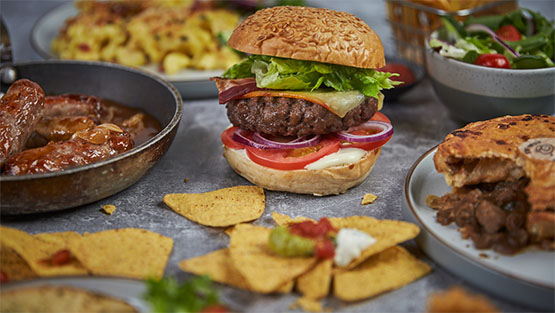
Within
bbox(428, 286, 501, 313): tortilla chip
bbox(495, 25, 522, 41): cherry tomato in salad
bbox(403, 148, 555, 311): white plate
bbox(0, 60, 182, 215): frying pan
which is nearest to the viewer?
bbox(428, 286, 501, 313): tortilla chip

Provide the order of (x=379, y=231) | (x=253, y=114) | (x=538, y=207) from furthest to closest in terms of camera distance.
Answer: (x=253, y=114) → (x=379, y=231) → (x=538, y=207)

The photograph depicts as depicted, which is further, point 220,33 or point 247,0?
point 247,0

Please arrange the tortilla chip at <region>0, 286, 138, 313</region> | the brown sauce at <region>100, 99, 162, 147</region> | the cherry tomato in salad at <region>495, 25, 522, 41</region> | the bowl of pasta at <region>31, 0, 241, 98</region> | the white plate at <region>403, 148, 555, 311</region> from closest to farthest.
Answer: the tortilla chip at <region>0, 286, 138, 313</region> < the white plate at <region>403, 148, 555, 311</region> < the brown sauce at <region>100, 99, 162, 147</region> < the cherry tomato in salad at <region>495, 25, 522, 41</region> < the bowl of pasta at <region>31, 0, 241, 98</region>

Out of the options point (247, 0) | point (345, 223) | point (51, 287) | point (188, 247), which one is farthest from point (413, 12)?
point (51, 287)

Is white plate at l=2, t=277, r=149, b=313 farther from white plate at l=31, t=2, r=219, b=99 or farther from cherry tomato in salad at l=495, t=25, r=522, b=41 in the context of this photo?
cherry tomato in salad at l=495, t=25, r=522, b=41

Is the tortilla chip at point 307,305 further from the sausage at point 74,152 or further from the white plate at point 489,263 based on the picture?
the sausage at point 74,152

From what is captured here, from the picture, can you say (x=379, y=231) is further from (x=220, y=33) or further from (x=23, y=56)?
(x=23, y=56)


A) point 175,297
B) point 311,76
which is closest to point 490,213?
point 311,76

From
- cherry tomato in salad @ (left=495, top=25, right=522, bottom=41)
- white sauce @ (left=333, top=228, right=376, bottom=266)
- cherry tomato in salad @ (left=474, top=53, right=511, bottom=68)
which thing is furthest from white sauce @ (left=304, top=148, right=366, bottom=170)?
cherry tomato in salad @ (left=495, top=25, right=522, bottom=41)

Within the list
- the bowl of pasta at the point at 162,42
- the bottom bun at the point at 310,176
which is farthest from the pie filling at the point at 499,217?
the bowl of pasta at the point at 162,42
